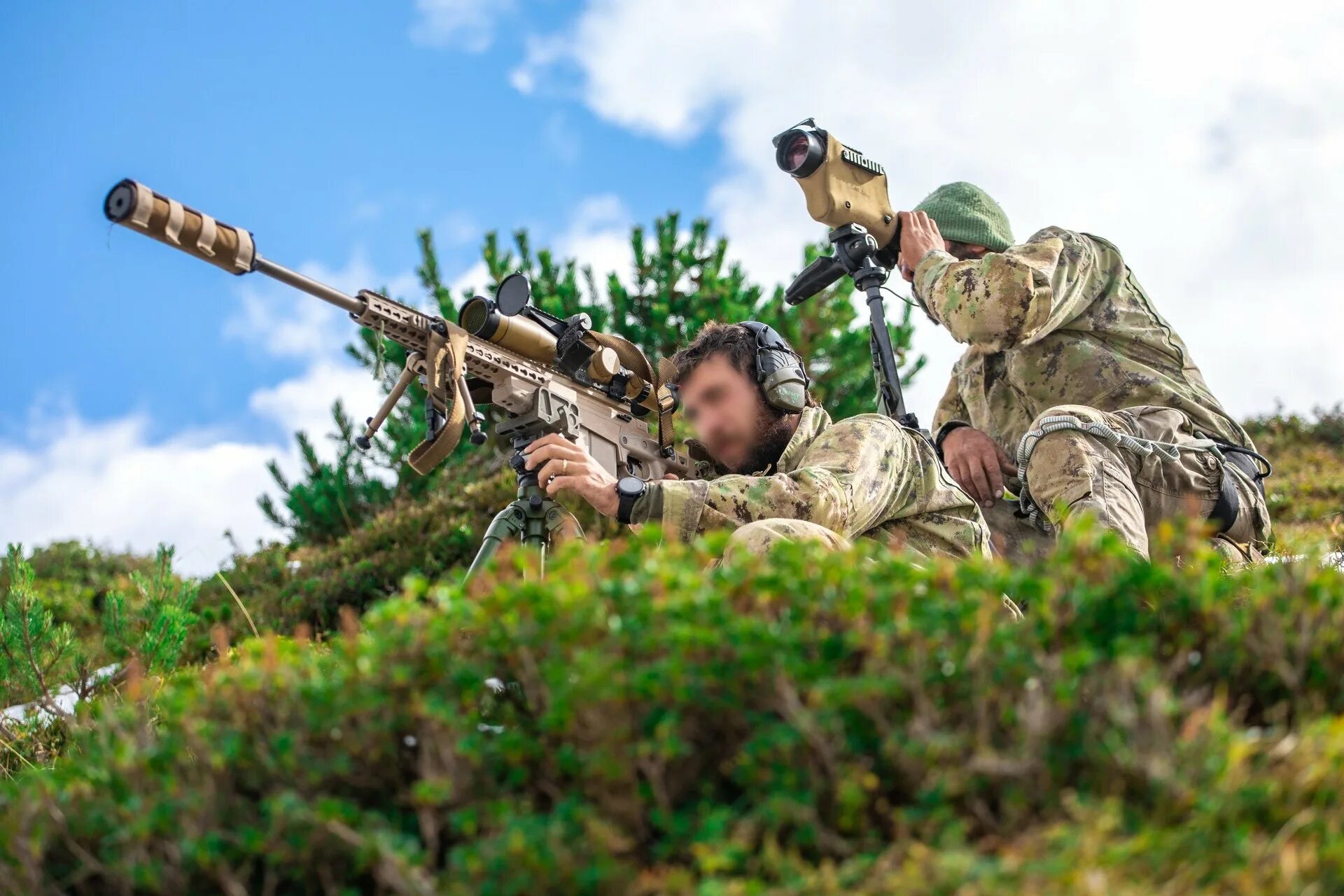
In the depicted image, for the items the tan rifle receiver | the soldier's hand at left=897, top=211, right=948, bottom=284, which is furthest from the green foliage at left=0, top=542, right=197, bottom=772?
the soldier's hand at left=897, top=211, right=948, bottom=284

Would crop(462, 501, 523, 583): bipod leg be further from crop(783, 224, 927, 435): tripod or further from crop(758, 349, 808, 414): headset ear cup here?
crop(783, 224, 927, 435): tripod

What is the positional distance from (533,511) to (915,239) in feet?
7.19

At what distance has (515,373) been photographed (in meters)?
4.71

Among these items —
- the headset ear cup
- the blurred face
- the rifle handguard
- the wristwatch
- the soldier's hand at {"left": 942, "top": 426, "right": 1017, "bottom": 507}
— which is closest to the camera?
the rifle handguard

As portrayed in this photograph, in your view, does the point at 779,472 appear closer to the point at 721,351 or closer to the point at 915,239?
the point at 721,351

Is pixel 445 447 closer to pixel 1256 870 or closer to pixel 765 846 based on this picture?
pixel 765 846

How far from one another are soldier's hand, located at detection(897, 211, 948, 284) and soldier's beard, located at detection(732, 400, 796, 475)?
99 centimetres

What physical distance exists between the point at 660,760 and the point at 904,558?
0.62 metres

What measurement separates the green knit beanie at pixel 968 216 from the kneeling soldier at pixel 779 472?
47.4 inches

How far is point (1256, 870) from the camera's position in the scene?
1.61m

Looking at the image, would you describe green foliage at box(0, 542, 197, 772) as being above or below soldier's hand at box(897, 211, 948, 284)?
below

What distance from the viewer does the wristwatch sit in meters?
4.26

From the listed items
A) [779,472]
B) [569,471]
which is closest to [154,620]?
[569,471]

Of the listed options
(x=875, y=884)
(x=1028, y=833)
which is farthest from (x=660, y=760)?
(x=1028, y=833)
